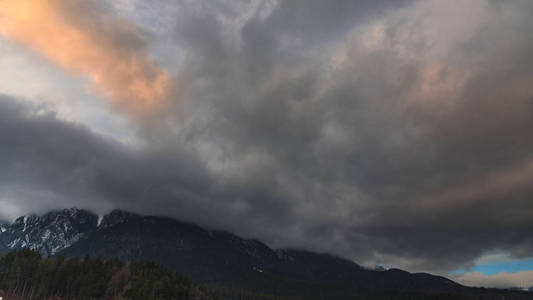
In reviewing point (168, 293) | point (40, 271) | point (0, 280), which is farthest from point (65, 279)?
point (168, 293)

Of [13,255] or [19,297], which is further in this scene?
[13,255]

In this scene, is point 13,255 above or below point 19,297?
above

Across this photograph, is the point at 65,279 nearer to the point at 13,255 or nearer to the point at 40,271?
the point at 40,271

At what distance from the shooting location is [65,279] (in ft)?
570

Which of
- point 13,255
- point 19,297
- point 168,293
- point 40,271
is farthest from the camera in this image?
point 168,293

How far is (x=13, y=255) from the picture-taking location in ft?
598

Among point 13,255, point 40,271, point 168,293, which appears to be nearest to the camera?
point 40,271

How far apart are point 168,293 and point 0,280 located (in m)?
81.2

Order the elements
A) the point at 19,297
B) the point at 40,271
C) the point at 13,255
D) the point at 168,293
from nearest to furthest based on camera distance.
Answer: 1. the point at 19,297
2. the point at 40,271
3. the point at 13,255
4. the point at 168,293

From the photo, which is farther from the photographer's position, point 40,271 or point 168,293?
point 168,293

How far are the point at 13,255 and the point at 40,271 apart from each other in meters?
26.8

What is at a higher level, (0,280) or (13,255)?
(13,255)

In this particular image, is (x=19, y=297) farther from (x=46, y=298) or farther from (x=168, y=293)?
(x=168, y=293)

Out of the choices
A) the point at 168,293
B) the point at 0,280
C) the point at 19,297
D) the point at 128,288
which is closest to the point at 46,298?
the point at 19,297
